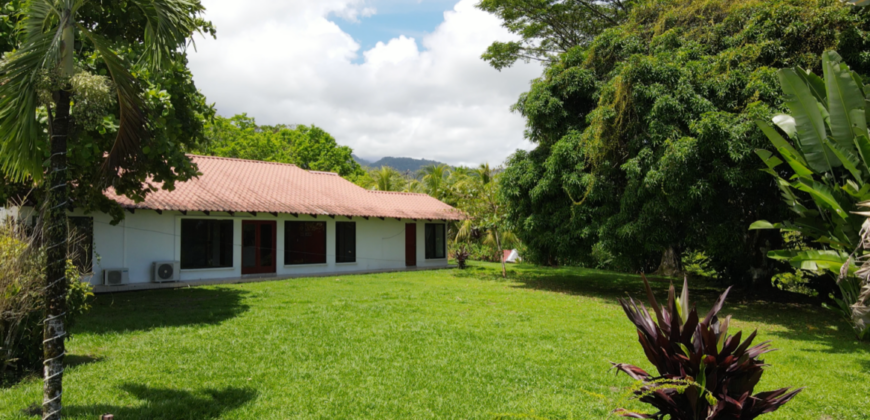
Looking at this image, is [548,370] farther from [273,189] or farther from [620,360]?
[273,189]

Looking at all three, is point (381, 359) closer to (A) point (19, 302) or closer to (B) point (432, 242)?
(A) point (19, 302)

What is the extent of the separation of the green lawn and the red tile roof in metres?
3.95

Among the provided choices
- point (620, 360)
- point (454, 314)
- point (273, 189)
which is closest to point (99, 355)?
point (454, 314)

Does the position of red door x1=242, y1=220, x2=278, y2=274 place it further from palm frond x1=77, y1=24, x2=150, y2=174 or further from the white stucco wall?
palm frond x1=77, y1=24, x2=150, y2=174

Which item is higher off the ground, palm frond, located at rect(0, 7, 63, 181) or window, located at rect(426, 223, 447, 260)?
palm frond, located at rect(0, 7, 63, 181)

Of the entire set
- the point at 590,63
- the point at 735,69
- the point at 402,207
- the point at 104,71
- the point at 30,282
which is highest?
the point at 590,63

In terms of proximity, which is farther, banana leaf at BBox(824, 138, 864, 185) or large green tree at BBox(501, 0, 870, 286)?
large green tree at BBox(501, 0, 870, 286)

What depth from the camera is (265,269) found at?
17453mm

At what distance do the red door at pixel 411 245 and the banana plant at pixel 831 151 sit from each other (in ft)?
52.0

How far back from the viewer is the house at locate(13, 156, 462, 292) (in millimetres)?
14266

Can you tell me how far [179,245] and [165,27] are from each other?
500 inches

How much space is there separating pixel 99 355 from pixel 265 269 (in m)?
11.0

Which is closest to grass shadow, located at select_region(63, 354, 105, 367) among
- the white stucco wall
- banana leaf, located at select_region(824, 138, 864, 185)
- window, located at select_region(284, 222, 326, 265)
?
the white stucco wall

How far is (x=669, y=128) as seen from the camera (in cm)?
1104
